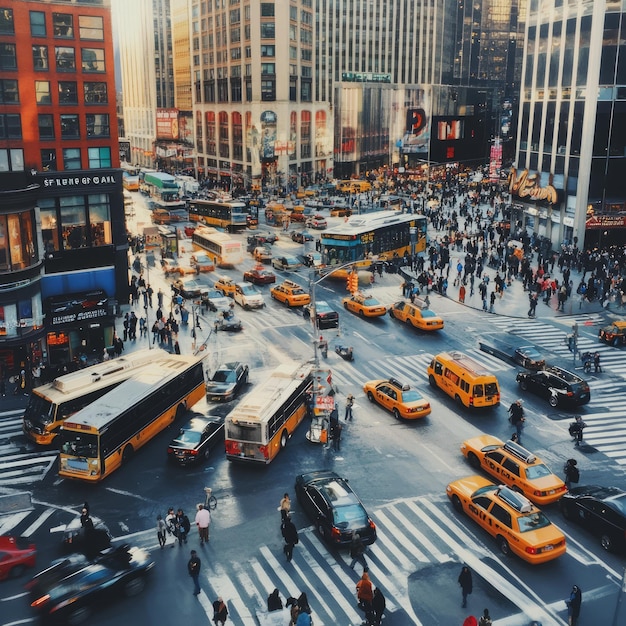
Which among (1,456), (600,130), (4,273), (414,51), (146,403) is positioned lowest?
(1,456)

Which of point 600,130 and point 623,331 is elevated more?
point 600,130

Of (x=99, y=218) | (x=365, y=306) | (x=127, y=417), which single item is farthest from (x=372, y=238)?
(x=127, y=417)

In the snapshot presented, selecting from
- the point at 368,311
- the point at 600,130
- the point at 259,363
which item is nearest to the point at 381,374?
the point at 259,363

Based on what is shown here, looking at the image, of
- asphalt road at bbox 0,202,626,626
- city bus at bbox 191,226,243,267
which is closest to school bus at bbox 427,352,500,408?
asphalt road at bbox 0,202,626,626

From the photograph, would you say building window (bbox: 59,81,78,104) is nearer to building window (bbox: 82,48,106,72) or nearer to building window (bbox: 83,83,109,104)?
building window (bbox: 83,83,109,104)

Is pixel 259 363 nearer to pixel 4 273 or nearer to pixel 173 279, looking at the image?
pixel 4 273
